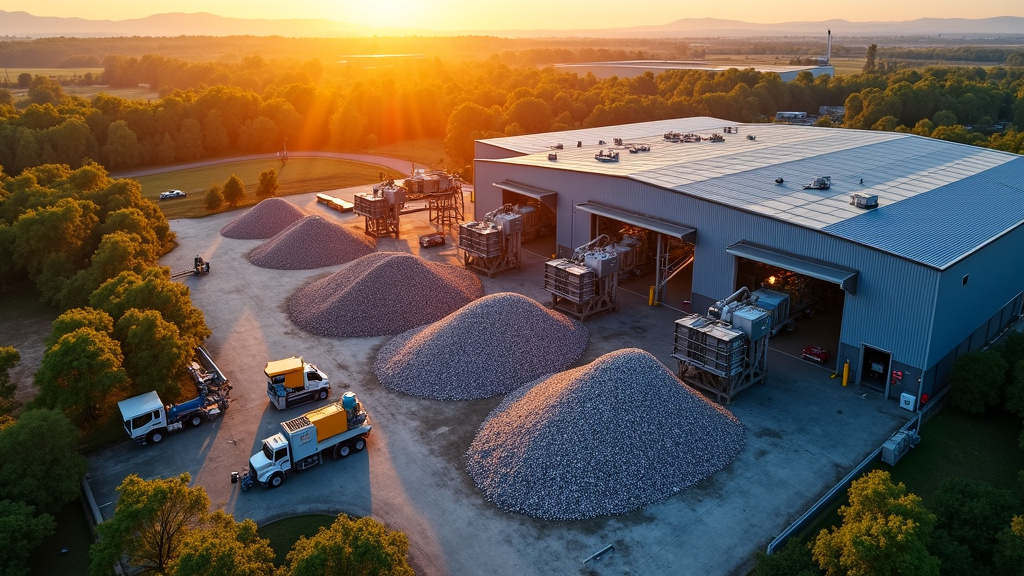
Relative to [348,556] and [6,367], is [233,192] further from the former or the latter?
[348,556]

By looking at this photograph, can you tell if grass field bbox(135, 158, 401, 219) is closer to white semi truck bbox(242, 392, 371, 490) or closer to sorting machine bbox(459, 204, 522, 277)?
sorting machine bbox(459, 204, 522, 277)

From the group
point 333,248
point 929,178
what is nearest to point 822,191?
point 929,178

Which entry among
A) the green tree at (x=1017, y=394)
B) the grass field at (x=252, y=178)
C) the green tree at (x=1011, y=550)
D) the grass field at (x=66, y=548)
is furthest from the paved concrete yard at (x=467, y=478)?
the grass field at (x=252, y=178)

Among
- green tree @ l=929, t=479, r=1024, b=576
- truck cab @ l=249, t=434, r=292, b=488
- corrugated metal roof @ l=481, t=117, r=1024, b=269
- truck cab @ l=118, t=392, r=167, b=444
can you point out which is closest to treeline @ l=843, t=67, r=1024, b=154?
corrugated metal roof @ l=481, t=117, r=1024, b=269

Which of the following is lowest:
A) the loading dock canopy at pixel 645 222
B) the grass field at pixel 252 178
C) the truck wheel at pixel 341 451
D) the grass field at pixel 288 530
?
the grass field at pixel 288 530

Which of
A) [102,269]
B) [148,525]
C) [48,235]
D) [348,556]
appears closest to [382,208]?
[102,269]

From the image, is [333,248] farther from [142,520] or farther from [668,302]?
[142,520]

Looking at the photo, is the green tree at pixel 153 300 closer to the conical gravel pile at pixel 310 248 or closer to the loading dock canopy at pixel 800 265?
the conical gravel pile at pixel 310 248
